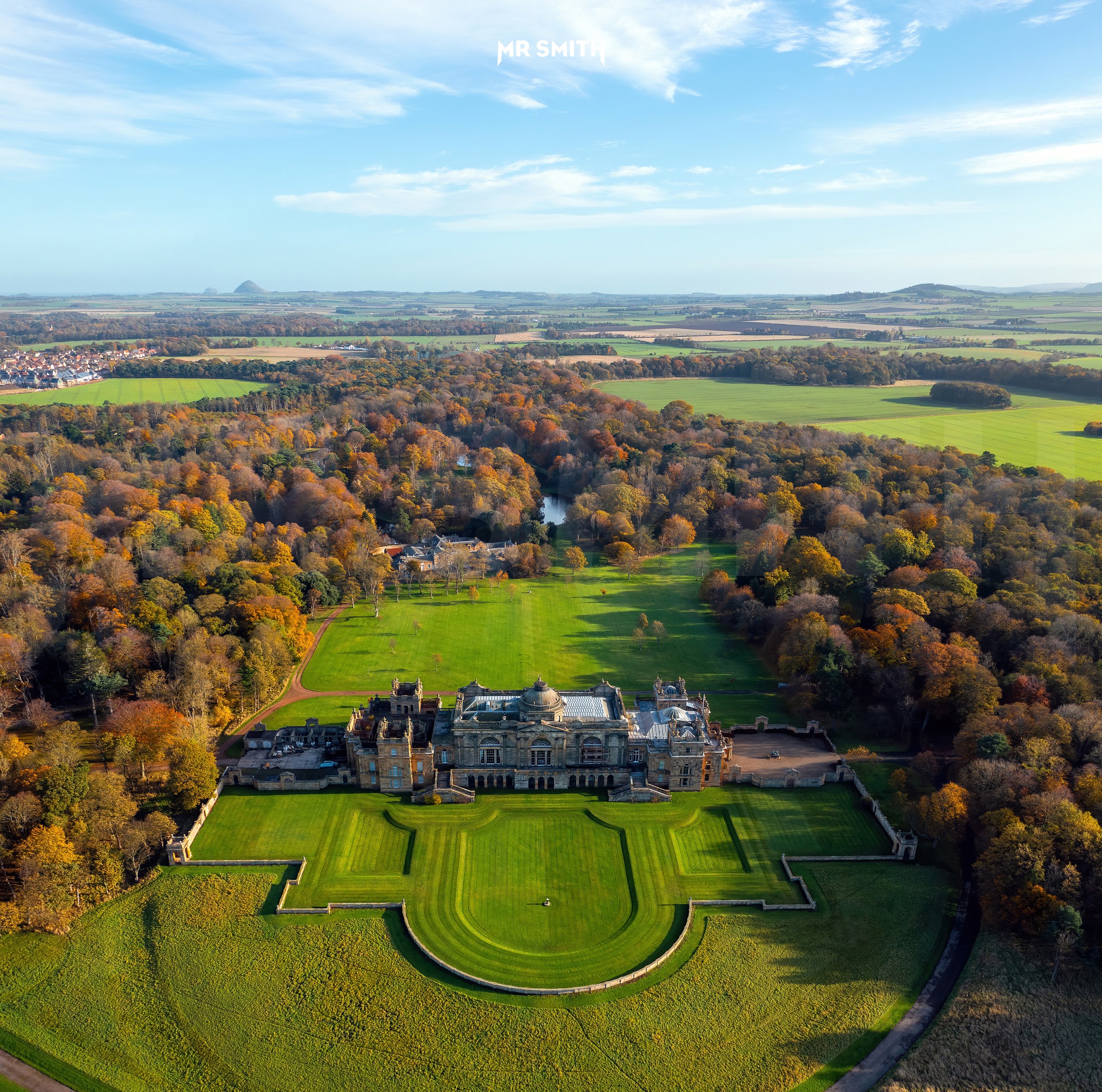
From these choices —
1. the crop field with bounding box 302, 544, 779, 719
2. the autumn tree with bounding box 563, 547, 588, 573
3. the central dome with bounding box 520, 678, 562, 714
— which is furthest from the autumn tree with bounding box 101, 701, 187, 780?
the autumn tree with bounding box 563, 547, 588, 573

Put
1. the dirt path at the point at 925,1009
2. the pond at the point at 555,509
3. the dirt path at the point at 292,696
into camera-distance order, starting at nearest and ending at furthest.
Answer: the dirt path at the point at 925,1009
the dirt path at the point at 292,696
the pond at the point at 555,509

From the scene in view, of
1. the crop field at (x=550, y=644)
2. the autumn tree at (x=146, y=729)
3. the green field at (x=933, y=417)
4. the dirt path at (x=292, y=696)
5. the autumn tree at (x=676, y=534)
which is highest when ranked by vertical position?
the green field at (x=933, y=417)

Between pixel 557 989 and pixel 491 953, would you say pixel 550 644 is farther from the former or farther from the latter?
pixel 557 989

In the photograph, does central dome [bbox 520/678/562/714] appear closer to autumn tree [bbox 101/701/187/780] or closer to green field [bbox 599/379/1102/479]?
autumn tree [bbox 101/701/187/780]

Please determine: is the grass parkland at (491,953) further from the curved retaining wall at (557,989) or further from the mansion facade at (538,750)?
the mansion facade at (538,750)

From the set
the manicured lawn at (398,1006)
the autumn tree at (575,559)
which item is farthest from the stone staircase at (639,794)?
the autumn tree at (575,559)

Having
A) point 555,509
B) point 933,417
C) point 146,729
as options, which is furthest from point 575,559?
point 933,417

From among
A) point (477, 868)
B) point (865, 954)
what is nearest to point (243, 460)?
point (477, 868)
